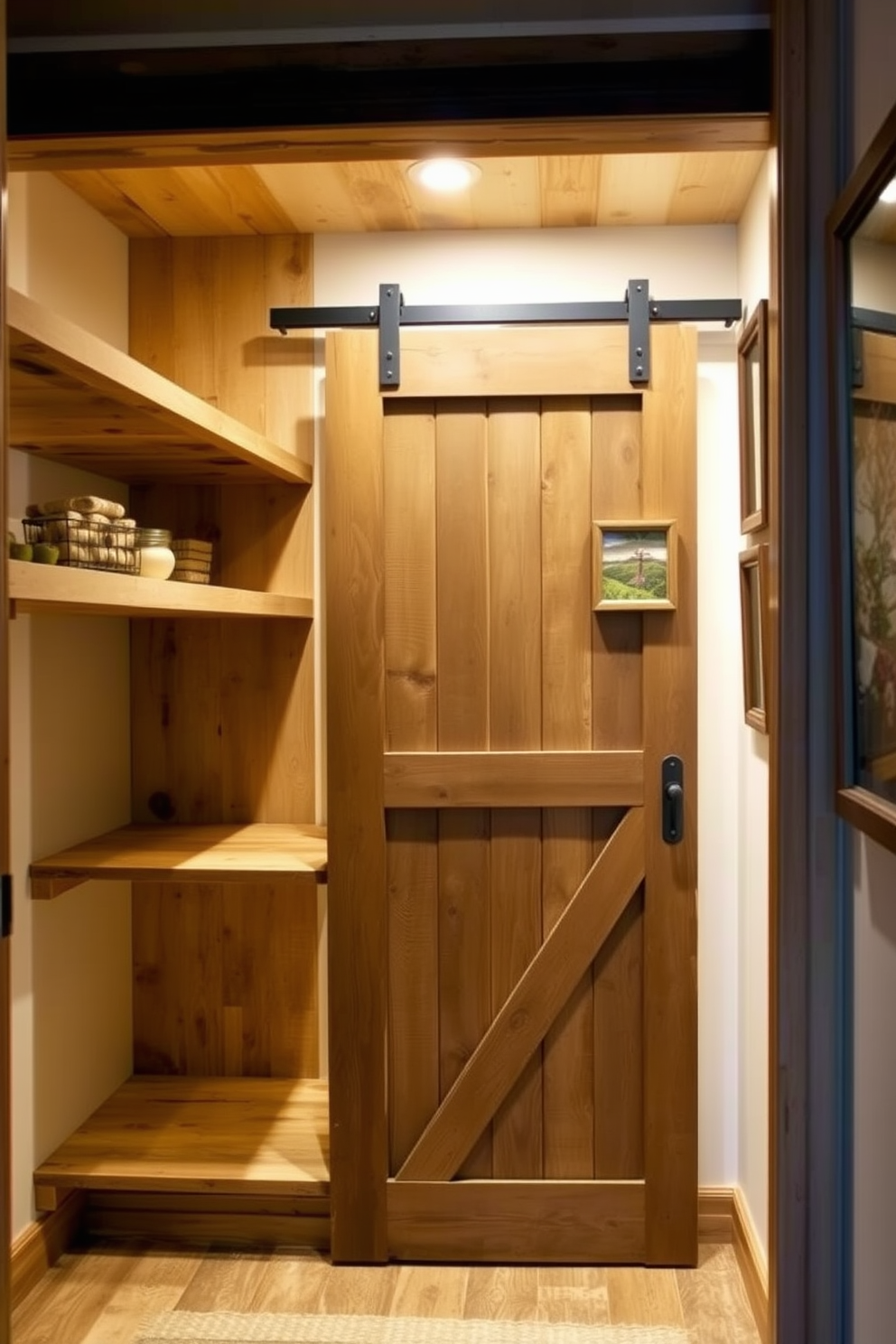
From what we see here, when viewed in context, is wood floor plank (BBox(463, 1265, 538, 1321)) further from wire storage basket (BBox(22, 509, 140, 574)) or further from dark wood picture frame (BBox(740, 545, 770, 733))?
wire storage basket (BBox(22, 509, 140, 574))

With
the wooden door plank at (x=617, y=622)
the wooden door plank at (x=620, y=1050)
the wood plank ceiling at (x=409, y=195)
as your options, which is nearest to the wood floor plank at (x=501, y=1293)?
the wooden door plank at (x=620, y=1050)

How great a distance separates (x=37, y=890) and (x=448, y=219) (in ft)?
5.93

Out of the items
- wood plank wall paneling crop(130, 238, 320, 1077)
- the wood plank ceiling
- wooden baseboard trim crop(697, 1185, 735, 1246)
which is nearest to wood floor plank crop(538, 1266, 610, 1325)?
wooden baseboard trim crop(697, 1185, 735, 1246)

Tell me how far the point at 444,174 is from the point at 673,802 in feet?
4.80

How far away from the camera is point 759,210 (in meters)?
2.29

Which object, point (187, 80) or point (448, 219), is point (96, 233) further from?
point (187, 80)

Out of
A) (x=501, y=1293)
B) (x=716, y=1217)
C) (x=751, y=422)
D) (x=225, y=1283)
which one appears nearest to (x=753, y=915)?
(x=716, y=1217)

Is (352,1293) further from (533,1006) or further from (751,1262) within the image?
(751,1262)

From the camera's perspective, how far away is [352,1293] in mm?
2287

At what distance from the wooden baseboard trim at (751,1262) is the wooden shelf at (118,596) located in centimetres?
175

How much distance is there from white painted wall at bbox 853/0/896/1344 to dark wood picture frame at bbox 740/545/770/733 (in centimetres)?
86

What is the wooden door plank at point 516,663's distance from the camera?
240cm

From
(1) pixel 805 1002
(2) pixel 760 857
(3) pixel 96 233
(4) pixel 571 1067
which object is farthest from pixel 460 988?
(3) pixel 96 233

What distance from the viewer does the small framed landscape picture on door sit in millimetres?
2357
